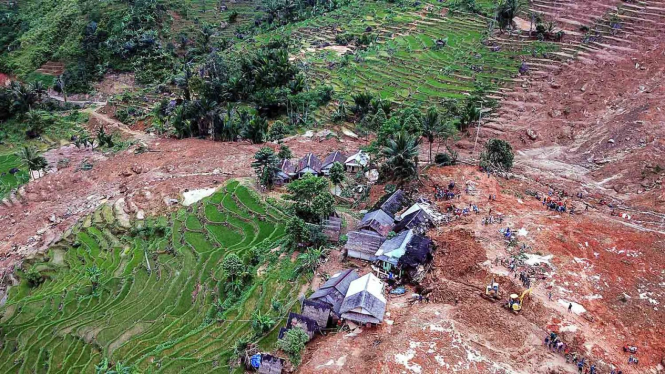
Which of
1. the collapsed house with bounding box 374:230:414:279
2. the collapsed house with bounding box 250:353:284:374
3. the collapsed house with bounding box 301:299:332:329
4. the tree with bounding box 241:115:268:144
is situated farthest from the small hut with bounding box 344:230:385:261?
the tree with bounding box 241:115:268:144

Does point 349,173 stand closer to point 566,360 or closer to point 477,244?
point 477,244

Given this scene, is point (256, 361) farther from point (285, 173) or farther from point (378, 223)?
point (285, 173)

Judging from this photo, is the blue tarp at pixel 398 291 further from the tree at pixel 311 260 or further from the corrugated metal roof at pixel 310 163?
the corrugated metal roof at pixel 310 163

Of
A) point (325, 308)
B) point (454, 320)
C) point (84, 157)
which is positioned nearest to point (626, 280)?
point (454, 320)

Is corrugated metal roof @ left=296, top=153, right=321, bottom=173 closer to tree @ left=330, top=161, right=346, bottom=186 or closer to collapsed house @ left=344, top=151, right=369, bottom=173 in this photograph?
collapsed house @ left=344, top=151, right=369, bottom=173

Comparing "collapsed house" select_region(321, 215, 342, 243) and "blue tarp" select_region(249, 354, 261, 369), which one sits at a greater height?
"collapsed house" select_region(321, 215, 342, 243)
